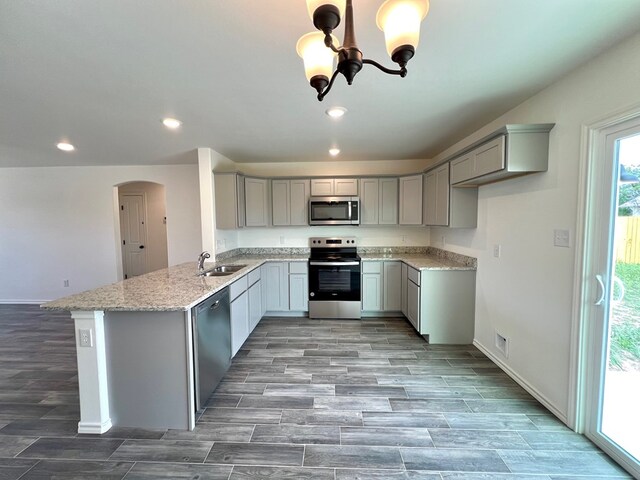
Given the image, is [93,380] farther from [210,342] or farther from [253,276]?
[253,276]

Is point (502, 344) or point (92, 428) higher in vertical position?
point (502, 344)

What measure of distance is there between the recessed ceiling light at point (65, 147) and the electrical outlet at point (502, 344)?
5460 mm

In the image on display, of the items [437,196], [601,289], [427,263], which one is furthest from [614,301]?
[437,196]

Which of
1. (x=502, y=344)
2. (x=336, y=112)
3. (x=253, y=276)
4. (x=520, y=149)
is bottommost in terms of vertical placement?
(x=502, y=344)

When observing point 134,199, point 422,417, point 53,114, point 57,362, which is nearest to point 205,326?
point 422,417

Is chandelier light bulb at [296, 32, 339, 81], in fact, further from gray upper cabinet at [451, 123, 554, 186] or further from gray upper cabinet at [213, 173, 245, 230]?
gray upper cabinet at [213, 173, 245, 230]

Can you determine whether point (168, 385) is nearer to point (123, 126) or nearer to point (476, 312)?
point (123, 126)

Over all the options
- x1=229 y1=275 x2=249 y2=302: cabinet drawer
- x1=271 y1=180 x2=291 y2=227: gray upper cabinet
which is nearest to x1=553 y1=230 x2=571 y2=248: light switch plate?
x1=229 y1=275 x2=249 y2=302: cabinet drawer

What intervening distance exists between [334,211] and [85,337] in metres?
3.09

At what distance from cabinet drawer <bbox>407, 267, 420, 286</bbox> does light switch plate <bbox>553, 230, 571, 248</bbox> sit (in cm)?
139

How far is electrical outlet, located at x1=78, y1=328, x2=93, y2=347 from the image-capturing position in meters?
1.77

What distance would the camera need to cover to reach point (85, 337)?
177 centimetres

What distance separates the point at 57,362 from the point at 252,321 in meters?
1.94

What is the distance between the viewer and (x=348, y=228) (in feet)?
14.6
